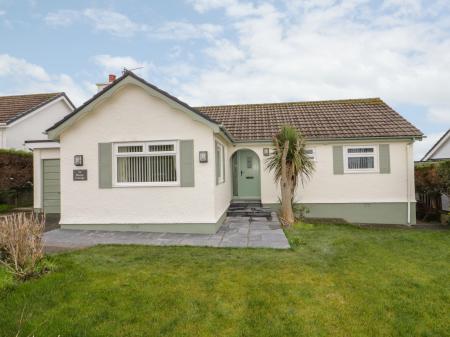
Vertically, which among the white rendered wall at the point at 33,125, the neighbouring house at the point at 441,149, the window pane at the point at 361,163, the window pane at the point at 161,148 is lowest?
the window pane at the point at 361,163

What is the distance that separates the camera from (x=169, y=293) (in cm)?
452

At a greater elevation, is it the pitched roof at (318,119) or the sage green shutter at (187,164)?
the pitched roof at (318,119)

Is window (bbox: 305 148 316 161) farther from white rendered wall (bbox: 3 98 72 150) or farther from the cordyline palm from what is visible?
white rendered wall (bbox: 3 98 72 150)

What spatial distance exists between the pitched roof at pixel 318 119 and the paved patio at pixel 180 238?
4.97m

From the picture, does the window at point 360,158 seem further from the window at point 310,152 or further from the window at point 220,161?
the window at point 220,161

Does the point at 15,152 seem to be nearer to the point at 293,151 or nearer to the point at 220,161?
the point at 220,161

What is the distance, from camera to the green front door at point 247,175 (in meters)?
13.5

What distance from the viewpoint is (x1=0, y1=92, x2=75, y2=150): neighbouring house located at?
15867mm

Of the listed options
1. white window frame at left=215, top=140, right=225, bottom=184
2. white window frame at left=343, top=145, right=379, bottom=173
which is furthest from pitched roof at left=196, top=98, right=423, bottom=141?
white window frame at left=215, top=140, right=225, bottom=184

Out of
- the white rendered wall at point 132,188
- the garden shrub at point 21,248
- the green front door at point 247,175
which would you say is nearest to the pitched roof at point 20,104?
the white rendered wall at point 132,188

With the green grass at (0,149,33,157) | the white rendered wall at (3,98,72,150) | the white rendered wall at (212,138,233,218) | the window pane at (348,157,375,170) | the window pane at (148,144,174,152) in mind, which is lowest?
the white rendered wall at (212,138,233,218)

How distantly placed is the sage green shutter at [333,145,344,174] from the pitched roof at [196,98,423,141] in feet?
1.92

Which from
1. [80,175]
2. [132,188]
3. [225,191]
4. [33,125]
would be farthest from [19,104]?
[225,191]

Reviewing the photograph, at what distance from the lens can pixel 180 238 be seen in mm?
8211
